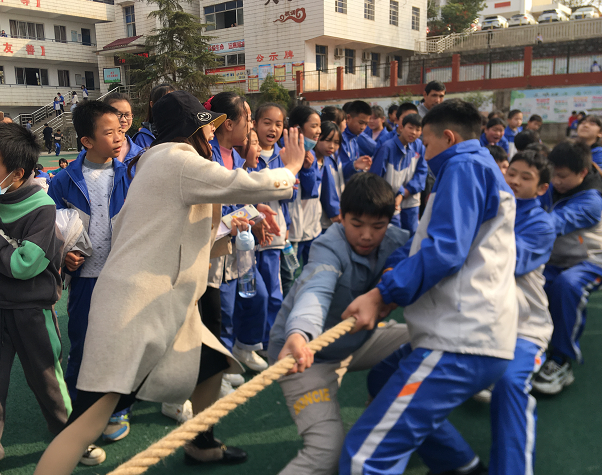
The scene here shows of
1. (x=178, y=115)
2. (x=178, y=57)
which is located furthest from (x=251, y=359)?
(x=178, y=57)

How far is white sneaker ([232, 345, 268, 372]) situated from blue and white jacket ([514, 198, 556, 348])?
1827mm

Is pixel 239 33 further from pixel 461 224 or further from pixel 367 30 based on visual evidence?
pixel 461 224

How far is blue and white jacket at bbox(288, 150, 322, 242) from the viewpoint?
432cm

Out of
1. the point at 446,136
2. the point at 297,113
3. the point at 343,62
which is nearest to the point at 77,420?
the point at 446,136

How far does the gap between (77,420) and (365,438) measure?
1.07 metres

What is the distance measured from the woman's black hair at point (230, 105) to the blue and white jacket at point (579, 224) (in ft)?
7.13

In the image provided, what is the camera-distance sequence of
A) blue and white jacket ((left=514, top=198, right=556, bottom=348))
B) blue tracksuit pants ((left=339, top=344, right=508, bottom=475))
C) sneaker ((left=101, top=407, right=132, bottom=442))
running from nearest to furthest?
1. blue tracksuit pants ((left=339, top=344, right=508, bottom=475))
2. blue and white jacket ((left=514, top=198, right=556, bottom=348))
3. sneaker ((left=101, top=407, right=132, bottom=442))

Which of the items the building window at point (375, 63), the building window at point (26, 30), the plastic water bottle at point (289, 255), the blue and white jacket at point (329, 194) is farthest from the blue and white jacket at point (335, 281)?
the building window at point (26, 30)

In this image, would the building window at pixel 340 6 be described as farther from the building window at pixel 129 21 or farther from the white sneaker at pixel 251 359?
the white sneaker at pixel 251 359

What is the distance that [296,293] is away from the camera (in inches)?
86.2

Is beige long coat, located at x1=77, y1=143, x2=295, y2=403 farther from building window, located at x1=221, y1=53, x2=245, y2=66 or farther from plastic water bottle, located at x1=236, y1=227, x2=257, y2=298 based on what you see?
building window, located at x1=221, y1=53, x2=245, y2=66

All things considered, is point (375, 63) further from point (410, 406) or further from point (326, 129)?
point (410, 406)

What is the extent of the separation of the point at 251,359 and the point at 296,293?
1.59 m

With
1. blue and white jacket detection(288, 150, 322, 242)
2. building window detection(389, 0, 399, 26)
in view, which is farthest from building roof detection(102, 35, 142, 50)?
blue and white jacket detection(288, 150, 322, 242)
